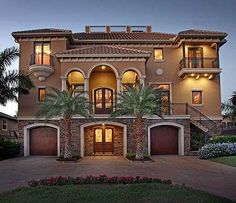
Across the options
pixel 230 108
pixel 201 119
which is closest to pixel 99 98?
pixel 201 119

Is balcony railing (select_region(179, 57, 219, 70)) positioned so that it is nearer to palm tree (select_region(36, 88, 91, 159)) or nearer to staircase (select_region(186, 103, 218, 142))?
staircase (select_region(186, 103, 218, 142))

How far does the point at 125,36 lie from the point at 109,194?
71.8ft

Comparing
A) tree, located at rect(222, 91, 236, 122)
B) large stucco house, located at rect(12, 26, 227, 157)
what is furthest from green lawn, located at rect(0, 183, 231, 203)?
tree, located at rect(222, 91, 236, 122)

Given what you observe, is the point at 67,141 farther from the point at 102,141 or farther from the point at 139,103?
the point at 139,103

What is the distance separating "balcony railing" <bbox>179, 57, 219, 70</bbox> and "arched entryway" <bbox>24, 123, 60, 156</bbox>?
1292 centimetres

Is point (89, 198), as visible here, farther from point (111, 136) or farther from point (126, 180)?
point (111, 136)

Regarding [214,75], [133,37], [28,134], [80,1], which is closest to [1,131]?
[28,134]

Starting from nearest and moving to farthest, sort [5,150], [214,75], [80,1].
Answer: [80,1] < [5,150] < [214,75]

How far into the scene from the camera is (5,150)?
75.6 ft

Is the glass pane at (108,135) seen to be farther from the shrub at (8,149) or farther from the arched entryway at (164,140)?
the shrub at (8,149)

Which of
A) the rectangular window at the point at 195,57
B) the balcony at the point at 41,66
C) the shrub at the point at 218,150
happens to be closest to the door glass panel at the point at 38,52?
the balcony at the point at 41,66

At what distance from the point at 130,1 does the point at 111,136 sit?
1582cm

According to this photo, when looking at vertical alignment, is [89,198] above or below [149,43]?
below

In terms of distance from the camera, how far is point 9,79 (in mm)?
22703
